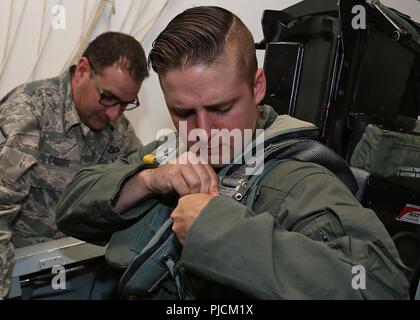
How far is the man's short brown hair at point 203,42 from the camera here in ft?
2.31

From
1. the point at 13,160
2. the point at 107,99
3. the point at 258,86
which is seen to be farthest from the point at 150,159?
the point at 107,99

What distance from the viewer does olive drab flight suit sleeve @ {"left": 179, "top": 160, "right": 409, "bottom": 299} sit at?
0.48 m

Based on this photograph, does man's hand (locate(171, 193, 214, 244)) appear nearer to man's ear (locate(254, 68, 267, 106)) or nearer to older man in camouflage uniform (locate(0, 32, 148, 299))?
man's ear (locate(254, 68, 267, 106))

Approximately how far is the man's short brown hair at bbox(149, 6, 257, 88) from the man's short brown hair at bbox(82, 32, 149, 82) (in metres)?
0.74

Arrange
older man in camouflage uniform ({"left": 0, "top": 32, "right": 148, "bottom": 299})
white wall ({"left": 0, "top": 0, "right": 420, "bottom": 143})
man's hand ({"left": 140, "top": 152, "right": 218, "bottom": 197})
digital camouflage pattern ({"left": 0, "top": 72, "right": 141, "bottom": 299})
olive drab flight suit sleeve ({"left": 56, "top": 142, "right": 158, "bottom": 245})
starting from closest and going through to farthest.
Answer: man's hand ({"left": 140, "top": 152, "right": 218, "bottom": 197}) → olive drab flight suit sleeve ({"left": 56, "top": 142, "right": 158, "bottom": 245}) → digital camouflage pattern ({"left": 0, "top": 72, "right": 141, "bottom": 299}) → older man in camouflage uniform ({"left": 0, "top": 32, "right": 148, "bottom": 299}) → white wall ({"left": 0, "top": 0, "right": 420, "bottom": 143})

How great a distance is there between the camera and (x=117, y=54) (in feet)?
4.79

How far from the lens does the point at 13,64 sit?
158 centimetres

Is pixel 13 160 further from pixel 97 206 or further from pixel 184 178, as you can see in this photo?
pixel 184 178

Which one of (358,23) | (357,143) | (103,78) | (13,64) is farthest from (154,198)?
(13,64)

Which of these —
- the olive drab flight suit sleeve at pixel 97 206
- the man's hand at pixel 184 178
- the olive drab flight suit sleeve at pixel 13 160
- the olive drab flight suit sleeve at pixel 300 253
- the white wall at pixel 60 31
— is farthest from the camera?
the white wall at pixel 60 31

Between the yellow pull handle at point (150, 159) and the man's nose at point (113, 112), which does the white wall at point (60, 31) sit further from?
the yellow pull handle at point (150, 159)

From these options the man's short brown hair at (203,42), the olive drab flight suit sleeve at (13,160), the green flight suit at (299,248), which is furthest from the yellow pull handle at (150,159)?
the olive drab flight suit sleeve at (13,160)

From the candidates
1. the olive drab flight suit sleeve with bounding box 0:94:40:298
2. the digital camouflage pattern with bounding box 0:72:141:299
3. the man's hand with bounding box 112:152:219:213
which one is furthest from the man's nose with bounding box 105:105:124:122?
the man's hand with bounding box 112:152:219:213
